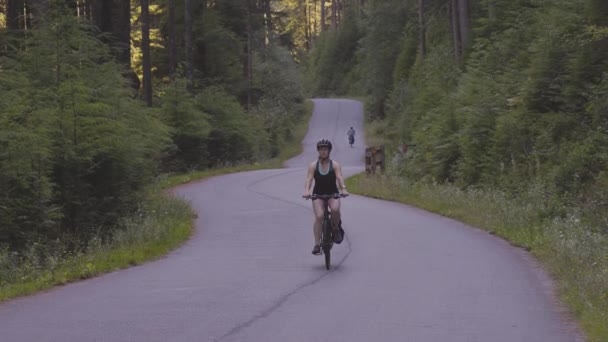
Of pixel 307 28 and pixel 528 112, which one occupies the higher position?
pixel 307 28

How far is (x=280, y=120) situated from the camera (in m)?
65.6

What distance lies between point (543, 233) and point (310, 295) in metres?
7.40

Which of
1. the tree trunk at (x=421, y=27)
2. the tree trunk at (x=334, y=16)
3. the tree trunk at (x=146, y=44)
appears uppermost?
the tree trunk at (x=334, y=16)

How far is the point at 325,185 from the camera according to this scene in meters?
13.9

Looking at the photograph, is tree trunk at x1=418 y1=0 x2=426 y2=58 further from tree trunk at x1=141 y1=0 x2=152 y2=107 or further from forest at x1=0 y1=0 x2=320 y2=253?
forest at x1=0 y1=0 x2=320 y2=253

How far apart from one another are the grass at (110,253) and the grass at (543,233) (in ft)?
23.3

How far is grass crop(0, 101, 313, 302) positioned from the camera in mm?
12516

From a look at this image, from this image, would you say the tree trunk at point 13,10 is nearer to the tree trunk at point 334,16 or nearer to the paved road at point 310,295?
the paved road at point 310,295

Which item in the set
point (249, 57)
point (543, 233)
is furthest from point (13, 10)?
point (249, 57)

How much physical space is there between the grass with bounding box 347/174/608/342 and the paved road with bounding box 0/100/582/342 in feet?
1.03

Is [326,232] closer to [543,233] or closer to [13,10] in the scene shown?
[543,233]

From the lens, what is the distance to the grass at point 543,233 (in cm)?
977

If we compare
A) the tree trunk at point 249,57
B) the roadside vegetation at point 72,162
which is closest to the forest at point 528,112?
the roadside vegetation at point 72,162

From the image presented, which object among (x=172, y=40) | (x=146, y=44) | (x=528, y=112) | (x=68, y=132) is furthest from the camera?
(x=172, y=40)
